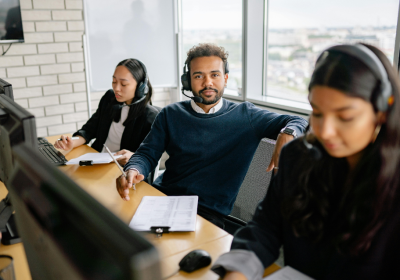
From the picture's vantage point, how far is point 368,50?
0.70 m

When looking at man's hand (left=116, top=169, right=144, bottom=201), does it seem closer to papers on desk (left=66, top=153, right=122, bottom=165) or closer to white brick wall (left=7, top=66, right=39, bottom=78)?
papers on desk (left=66, top=153, right=122, bottom=165)

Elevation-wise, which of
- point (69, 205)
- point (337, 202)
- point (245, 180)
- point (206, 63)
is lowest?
point (245, 180)

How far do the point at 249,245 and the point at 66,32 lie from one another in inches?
112

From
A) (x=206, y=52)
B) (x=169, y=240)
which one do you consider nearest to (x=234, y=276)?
(x=169, y=240)

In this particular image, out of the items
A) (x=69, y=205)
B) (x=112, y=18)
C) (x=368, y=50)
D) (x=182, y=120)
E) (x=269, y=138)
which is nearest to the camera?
(x=69, y=205)

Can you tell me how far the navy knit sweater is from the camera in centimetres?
161

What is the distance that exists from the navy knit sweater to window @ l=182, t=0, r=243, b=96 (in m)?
1.48

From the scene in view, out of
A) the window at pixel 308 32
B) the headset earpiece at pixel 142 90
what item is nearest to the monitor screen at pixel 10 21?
the headset earpiece at pixel 142 90

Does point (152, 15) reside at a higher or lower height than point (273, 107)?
higher

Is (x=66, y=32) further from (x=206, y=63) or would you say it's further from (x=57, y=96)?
(x=206, y=63)

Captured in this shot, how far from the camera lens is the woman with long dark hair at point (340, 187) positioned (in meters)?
0.69

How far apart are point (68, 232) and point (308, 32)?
2.42 metres

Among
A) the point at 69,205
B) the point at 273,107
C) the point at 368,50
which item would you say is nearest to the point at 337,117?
the point at 368,50

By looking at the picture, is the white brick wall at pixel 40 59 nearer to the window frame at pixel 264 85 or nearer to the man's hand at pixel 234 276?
the window frame at pixel 264 85
